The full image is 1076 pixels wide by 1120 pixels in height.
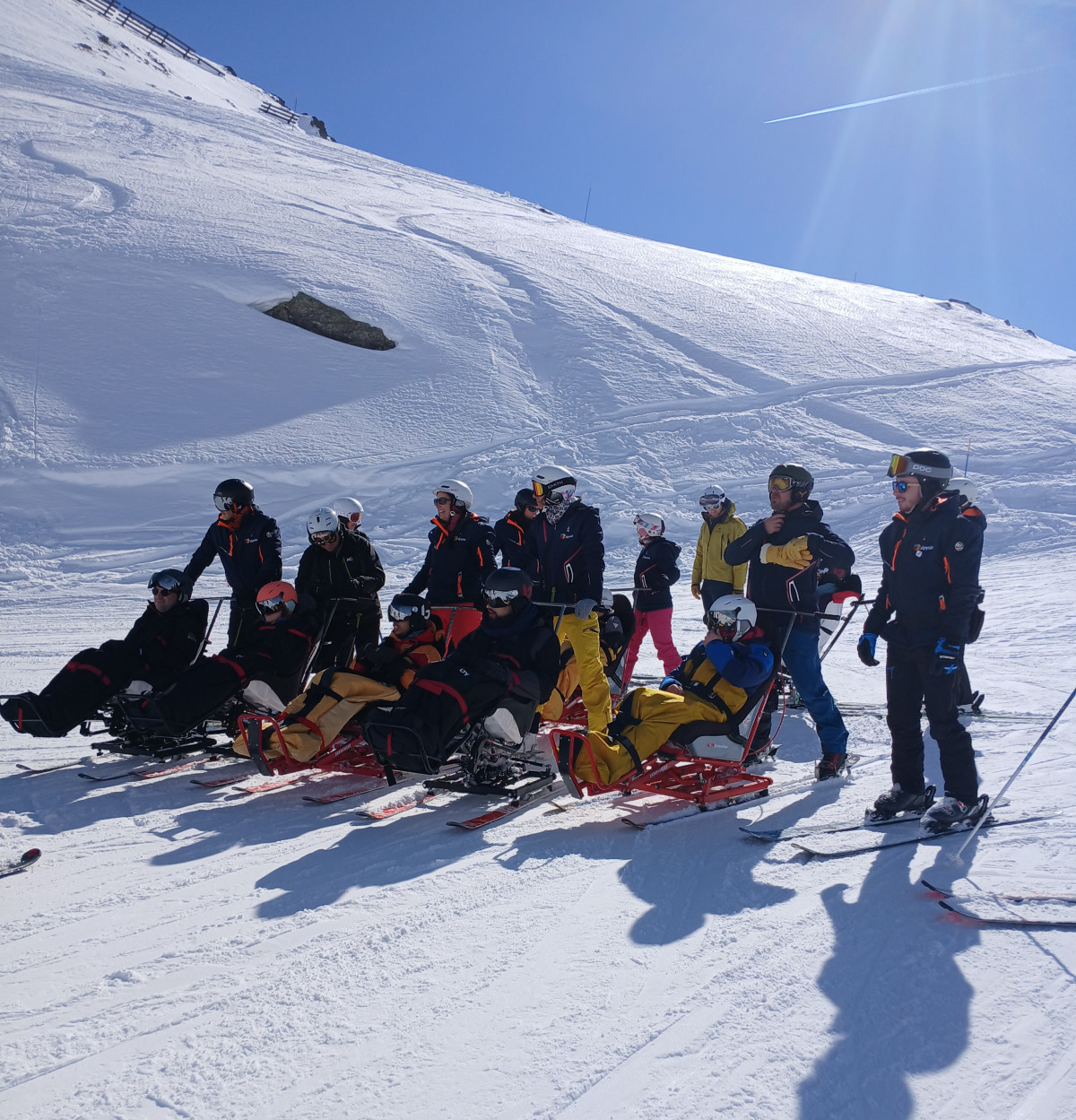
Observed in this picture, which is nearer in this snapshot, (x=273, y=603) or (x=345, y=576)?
(x=273, y=603)

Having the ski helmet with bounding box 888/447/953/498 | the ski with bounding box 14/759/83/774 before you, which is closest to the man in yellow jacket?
the ski helmet with bounding box 888/447/953/498

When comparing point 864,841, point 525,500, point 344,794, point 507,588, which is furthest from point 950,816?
point 525,500

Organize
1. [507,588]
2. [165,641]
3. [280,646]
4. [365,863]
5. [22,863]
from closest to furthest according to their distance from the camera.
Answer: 1. [22,863]
2. [365,863]
3. [507,588]
4. [280,646]
5. [165,641]

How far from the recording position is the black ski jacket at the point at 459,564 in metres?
7.20

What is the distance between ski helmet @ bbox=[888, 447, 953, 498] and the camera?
4.89 meters

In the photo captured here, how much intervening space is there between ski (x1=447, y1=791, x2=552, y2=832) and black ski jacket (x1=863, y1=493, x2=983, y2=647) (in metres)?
2.10

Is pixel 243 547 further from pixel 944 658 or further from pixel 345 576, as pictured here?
pixel 944 658

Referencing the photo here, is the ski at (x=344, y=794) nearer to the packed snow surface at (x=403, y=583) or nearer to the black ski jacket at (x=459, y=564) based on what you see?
the packed snow surface at (x=403, y=583)

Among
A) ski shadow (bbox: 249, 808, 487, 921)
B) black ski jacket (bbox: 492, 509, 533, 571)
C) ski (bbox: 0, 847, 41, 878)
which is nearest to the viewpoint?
ski shadow (bbox: 249, 808, 487, 921)

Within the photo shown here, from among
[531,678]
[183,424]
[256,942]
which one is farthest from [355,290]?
[256,942]

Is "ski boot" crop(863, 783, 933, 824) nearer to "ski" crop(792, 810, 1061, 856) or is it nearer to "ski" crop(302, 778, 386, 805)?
"ski" crop(792, 810, 1061, 856)

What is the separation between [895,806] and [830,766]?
3.26ft

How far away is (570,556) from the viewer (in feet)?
21.3

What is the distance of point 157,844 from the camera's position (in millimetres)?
4645
